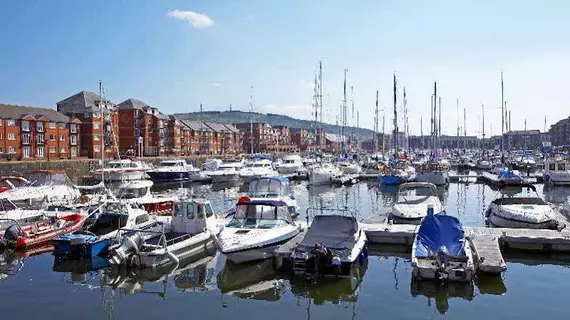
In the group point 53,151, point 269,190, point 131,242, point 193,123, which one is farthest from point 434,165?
point 193,123

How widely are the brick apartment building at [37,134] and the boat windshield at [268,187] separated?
54659 mm

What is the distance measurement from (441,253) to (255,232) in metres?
7.61

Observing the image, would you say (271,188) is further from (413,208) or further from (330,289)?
(330,289)

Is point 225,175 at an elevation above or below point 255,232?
above

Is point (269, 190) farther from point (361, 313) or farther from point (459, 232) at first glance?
A: point (361, 313)

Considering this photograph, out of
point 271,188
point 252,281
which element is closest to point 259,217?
point 252,281

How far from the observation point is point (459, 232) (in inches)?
762

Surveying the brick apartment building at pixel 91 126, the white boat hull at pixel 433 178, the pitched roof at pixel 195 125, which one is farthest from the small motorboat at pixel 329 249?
the pitched roof at pixel 195 125

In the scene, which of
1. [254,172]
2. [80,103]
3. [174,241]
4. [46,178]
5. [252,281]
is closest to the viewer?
[252,281]

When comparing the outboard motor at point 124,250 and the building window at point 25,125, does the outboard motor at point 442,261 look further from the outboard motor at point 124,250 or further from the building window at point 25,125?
the building window at point 25,125

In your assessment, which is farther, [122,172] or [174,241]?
[122,172]

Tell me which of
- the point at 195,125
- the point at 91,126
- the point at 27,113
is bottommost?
the point at 91,126

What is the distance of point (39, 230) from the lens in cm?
2525

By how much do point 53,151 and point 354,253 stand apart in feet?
260
